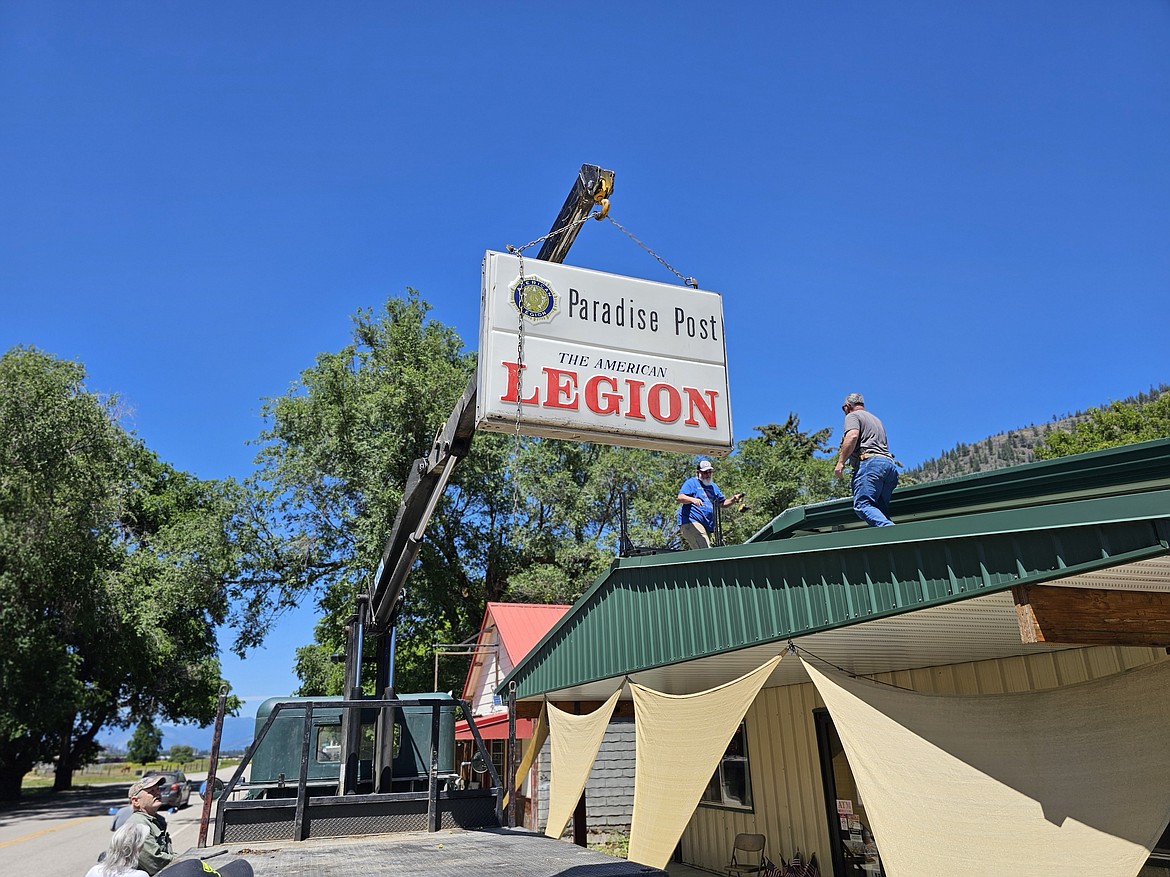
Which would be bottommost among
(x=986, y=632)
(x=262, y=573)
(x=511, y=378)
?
(x=986, y=632)

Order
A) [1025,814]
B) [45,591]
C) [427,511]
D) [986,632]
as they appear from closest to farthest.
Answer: [1025,814] < [986,632] < [427,511] < [45,591]

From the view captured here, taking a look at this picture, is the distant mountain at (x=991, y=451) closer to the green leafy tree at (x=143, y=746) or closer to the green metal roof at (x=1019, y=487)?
the green leafy tree at (x=143, y=746)

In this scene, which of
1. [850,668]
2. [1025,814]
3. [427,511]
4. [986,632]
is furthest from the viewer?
[427,511]

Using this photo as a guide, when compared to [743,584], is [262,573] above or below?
above

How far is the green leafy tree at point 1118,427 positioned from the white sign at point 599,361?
31.3 meters

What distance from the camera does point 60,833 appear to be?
64.6ft

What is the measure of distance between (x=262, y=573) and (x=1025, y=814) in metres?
27.6

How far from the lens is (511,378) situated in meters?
6.48

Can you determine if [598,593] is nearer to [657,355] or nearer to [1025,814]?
[657,355]

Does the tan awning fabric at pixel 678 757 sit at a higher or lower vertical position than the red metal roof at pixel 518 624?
lower

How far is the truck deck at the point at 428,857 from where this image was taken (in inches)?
193

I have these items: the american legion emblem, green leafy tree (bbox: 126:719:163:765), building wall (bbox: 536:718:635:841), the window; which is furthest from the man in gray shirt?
green leafy tree (bbox: 126:719:163:765)

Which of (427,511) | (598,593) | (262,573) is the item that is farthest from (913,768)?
(262,573)

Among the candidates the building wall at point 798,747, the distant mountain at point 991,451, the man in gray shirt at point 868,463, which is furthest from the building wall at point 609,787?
the distant mountain at point 991,451
